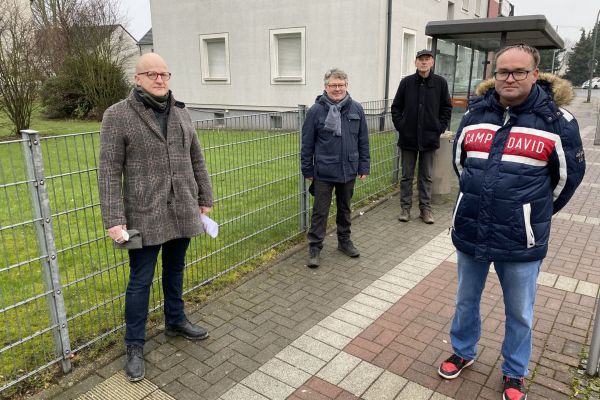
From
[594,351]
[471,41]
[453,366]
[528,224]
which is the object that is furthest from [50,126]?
[594,351]

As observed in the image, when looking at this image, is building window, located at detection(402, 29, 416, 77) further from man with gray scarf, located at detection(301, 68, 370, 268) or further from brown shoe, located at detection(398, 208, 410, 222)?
man with gray scarf, located at detection(301, 68, 370, 268)

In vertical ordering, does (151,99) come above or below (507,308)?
above

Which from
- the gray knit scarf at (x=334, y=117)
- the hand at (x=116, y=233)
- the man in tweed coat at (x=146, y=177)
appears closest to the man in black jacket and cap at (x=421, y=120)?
the gray knit scarf at (x=334, y=117)

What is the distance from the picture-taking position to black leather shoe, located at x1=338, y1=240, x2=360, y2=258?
5059 mm

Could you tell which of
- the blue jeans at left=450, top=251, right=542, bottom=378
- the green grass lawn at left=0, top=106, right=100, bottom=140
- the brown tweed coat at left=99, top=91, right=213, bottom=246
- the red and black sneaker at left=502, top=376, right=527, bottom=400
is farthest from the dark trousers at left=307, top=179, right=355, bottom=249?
the green grass lawn at left=0, top=106, right=100, bottom=140

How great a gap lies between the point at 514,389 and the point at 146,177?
98.4 inches

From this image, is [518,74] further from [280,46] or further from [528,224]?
[280,46]

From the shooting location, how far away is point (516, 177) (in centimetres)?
246

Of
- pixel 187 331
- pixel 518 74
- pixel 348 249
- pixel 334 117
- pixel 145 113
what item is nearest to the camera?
pixel 518 74

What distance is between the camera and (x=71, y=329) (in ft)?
11.5

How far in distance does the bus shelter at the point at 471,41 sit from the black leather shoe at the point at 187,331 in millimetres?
4208

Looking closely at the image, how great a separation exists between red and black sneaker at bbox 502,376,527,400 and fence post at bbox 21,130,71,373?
8.92 ft

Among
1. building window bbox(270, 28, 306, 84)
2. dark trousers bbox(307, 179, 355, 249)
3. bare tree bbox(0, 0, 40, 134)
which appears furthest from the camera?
building window bbox(270, 28, 306, 84)

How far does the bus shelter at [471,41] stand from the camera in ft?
21.7
